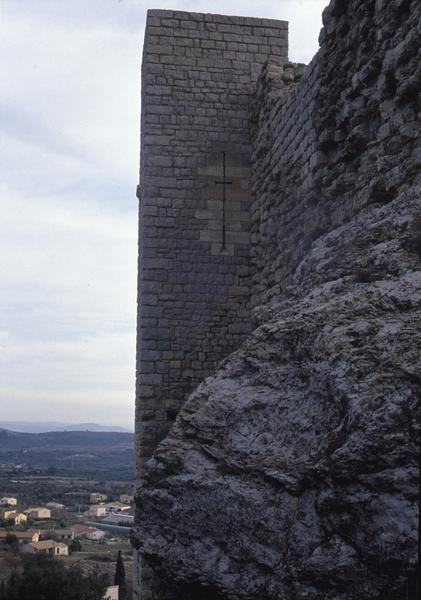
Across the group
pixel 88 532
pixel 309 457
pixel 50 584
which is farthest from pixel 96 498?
pixel 309 457

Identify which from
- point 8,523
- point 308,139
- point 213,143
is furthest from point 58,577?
point 308,139

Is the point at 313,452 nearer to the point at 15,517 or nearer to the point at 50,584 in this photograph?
the point at 50,584

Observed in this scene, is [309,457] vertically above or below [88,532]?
above

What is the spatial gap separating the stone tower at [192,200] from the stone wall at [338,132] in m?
0.43

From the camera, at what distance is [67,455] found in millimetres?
75562

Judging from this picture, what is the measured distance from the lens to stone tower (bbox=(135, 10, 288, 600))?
7.46 meters

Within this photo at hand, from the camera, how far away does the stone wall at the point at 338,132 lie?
4215 millimetres

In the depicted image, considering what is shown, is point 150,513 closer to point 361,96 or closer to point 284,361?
point 284,361

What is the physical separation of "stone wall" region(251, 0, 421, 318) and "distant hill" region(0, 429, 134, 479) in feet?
103

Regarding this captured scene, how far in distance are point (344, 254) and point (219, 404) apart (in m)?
0.92

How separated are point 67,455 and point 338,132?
74.0m

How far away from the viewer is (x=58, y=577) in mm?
17859

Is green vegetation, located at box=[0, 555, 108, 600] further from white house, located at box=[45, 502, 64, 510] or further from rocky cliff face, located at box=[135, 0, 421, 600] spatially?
white house, located at box=[45, 502, 64, 510]

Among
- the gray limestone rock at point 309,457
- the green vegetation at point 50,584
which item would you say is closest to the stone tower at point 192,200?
the gray limestone rock at point 309,457
